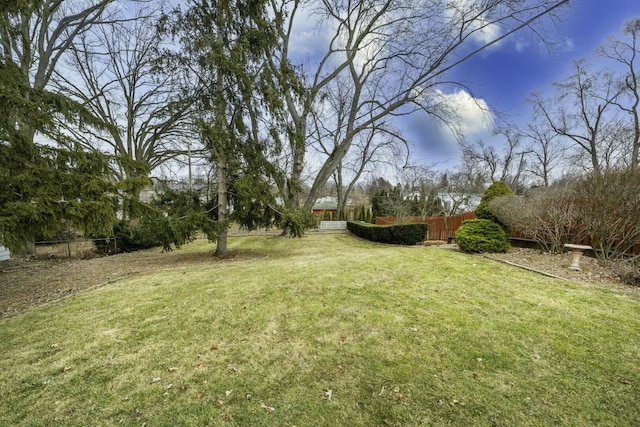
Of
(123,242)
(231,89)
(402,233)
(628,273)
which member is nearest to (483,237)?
(628,273)

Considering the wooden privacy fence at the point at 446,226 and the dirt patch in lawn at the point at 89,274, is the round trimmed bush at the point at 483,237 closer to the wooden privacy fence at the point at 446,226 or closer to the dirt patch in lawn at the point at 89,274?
the dirt patch in lawn at the point at 89,274

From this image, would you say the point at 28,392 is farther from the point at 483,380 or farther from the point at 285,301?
the point at 483,380

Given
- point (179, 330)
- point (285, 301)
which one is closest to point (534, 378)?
point (285, 301)

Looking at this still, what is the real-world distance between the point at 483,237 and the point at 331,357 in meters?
6.83

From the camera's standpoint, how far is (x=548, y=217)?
6969mm

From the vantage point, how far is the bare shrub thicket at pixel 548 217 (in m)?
6.71

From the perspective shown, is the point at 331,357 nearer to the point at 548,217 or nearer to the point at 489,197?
the point at 548,217

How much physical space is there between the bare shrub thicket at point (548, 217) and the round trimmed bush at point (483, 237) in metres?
0.49

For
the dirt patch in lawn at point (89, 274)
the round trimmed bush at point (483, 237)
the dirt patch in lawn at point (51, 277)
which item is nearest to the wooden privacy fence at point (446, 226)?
the round trimmed bush at point (483, 237)

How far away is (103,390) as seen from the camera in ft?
7.55

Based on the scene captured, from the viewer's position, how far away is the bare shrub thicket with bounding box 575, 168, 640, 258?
561cm

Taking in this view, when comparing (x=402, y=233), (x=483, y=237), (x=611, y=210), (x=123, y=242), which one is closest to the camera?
(x=611, y=210)

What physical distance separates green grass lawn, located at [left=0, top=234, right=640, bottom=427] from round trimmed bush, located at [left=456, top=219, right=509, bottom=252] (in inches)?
120

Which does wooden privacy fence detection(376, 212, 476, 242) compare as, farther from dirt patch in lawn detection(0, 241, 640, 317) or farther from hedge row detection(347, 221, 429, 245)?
dirt patch in lawn detection(0, 241, 640, 317)
